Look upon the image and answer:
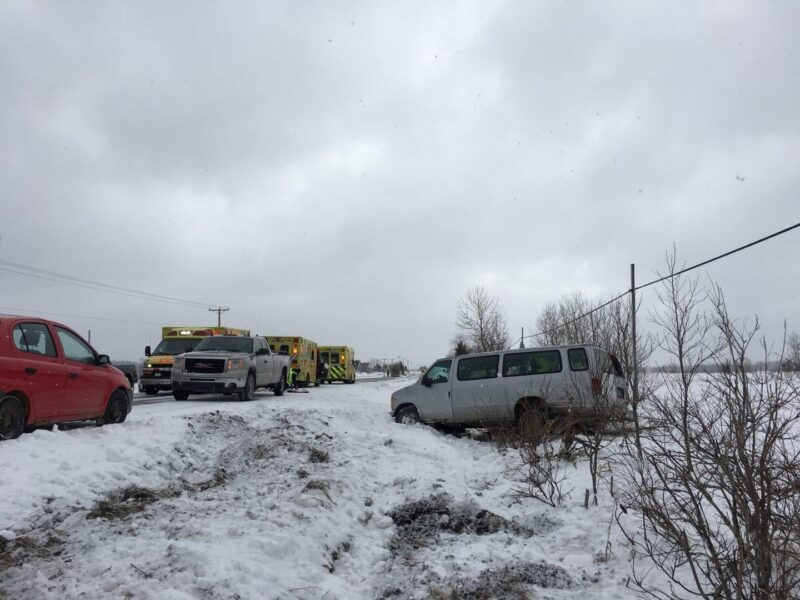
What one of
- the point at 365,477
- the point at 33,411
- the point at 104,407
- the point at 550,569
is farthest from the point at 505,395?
the point at 33,411

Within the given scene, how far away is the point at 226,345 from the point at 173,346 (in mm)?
4018

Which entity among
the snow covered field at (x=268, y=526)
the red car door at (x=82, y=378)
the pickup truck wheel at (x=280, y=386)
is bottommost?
the snow covered field at (x=268, y=526)

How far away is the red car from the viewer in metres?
6.06

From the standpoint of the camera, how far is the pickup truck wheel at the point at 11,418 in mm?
5871

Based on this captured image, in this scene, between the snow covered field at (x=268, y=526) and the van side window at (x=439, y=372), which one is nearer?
the snow covered field at (x=268, y=526)

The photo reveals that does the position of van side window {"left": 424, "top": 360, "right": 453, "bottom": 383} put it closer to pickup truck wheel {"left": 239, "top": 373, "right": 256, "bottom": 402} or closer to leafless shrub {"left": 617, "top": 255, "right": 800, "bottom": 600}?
pickup truck wheel {"left": 239, "top": 373, "right": 256, "bottom": 402}

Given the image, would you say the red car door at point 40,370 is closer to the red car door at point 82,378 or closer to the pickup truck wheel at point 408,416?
the red car door at point 82,378

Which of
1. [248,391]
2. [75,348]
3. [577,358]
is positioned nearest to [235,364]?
[248,391]

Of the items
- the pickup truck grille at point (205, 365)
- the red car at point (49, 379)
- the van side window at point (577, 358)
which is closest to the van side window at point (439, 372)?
the van side window at point (577, 358)

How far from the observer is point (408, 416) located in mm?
12156

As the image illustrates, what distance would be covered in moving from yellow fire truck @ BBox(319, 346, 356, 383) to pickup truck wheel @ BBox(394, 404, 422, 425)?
2659 centimetres

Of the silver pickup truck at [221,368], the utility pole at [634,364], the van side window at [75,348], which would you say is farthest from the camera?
the silver pickup truck at [221,368]

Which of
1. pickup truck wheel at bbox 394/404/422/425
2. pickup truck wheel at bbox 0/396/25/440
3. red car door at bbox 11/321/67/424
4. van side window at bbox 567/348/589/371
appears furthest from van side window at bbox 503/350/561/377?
pickup truck wheel at bbox 0/396/25/440

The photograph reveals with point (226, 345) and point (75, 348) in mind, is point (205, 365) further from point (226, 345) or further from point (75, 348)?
point (75, 348)
